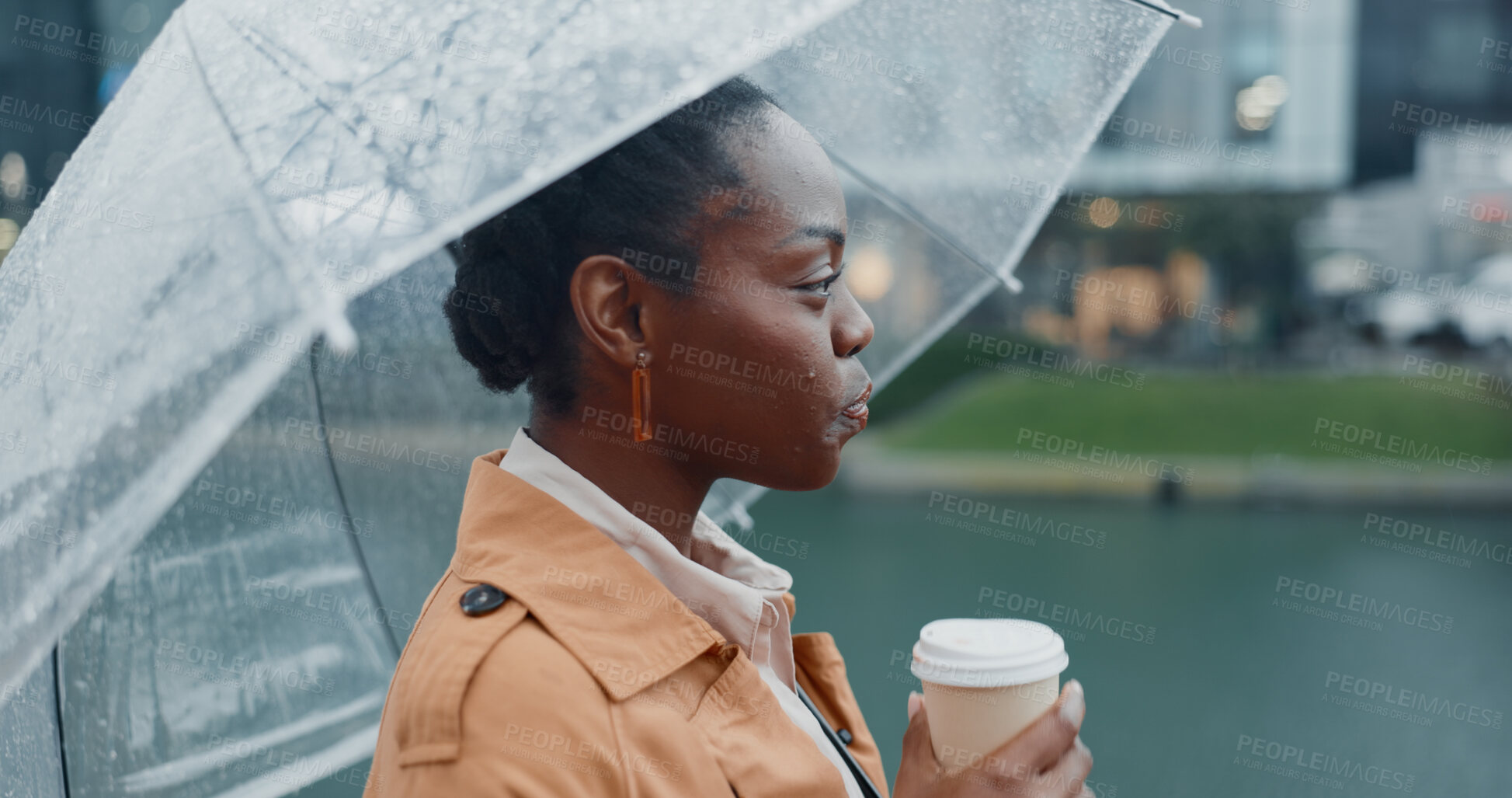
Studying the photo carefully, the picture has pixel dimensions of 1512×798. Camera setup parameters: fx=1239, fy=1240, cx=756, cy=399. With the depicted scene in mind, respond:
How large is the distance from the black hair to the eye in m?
0.15

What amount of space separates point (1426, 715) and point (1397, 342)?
65.5 ft

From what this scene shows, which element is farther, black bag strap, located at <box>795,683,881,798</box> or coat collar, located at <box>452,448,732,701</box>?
black bag strap, located at <box>795,683,881,798</box>

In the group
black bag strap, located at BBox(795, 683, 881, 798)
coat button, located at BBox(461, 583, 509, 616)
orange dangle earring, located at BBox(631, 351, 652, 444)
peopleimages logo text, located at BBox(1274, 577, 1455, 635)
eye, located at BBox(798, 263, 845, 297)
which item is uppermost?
eye, located at BBox(798, 263, 845, 297)

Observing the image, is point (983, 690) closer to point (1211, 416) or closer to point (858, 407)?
→ point (858, 407)

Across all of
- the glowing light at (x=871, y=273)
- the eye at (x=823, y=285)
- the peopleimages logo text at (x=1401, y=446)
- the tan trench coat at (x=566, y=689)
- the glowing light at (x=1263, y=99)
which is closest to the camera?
A: the tan trench coat at (x=566, y=689)

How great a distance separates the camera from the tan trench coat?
124cm

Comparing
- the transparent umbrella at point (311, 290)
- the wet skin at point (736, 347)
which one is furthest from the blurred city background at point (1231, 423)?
the wet skin at point (736, 347)

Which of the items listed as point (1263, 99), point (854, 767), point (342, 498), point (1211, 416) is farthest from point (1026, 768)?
point (1263, 99)

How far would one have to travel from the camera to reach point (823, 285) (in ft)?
5.30

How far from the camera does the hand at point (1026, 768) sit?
1.48 m

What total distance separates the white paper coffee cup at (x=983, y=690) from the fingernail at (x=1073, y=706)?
2cm

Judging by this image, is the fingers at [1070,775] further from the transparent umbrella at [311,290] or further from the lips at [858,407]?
the transparent umbrella at [311,290]

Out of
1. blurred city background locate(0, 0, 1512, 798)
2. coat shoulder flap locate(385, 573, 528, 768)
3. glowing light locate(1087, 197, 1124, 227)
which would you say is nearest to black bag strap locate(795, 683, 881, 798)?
coat shoulder flap locate(385, 573, 528, 768)

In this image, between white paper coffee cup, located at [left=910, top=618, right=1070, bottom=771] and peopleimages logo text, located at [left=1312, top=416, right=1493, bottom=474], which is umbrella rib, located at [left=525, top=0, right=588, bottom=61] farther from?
peopleimages logo text, located at [left=1312, top=416, right=1493, bottom=474]
